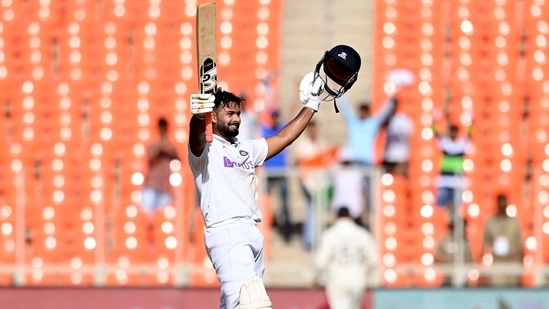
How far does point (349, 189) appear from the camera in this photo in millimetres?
11648

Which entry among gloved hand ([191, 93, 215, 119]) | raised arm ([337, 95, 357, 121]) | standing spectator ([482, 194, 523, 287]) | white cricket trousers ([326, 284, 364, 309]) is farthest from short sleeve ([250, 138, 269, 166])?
raised arm ([337, 95, 357, 121])

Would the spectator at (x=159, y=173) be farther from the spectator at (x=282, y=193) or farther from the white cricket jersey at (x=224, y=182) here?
the white cricket jersey at (x=224, y=182)

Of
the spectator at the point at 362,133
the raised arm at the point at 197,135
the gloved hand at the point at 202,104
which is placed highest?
the gloved hand at the point at 202,104

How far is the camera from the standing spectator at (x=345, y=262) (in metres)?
11.5

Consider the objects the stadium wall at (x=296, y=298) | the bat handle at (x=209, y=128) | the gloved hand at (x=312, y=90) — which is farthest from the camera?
the stadium wall at (x=296, y=298)

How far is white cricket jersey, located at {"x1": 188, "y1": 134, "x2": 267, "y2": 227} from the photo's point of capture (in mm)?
6742

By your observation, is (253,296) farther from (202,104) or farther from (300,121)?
(300,121)

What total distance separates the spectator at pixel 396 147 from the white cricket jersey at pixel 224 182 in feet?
20.2

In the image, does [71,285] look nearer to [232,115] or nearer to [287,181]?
[287,181]

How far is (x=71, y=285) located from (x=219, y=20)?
4435 mm

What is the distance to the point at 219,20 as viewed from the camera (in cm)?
1518

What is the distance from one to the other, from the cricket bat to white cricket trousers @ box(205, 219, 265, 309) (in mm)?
505

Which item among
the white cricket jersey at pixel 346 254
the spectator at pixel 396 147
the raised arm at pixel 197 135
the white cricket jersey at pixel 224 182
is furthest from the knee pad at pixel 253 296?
the spectator at pixel 396 147

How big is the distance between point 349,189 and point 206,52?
5.17 m
